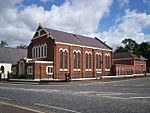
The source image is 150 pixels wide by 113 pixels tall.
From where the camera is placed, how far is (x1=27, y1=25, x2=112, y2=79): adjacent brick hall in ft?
182

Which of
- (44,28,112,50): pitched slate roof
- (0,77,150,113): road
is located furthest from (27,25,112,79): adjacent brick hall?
(0,77,150,113): road

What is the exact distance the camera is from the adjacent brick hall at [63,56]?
5549cm

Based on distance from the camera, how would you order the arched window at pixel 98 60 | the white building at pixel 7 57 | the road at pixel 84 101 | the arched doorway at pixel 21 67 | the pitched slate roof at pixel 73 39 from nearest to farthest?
1. the road at pixel 84 101
2. the arched doorway at pixel 21 67
3. the pitched slate roof at pixel 73 39
4. the arched window at pixel 98 60
5. the white building at pixel 7 57

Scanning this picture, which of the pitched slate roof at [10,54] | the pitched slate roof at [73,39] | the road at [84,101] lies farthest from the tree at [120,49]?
the road at [84,101]

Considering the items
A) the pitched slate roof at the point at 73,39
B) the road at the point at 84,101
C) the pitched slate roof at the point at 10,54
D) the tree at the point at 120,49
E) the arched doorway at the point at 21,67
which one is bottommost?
the road at the point at 84,101

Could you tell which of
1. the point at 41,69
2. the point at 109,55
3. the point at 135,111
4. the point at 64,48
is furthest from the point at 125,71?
the point at 135,111

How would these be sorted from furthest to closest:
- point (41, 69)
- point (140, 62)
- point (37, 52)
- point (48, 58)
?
1. point (140, 62)
2. point (37, 52)
3. point (48, 58)
4. point (41, 69)

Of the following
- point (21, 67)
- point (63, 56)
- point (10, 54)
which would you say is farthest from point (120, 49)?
point (21, 67)

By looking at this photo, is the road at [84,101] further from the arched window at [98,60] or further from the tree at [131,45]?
the tree at [131,45]

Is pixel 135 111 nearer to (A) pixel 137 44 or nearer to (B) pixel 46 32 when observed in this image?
(B) pixel 46 32

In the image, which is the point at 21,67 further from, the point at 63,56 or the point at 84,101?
the point at 84,101

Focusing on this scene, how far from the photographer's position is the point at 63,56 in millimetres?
59250

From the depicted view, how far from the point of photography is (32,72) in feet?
178

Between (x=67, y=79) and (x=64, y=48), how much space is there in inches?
656
